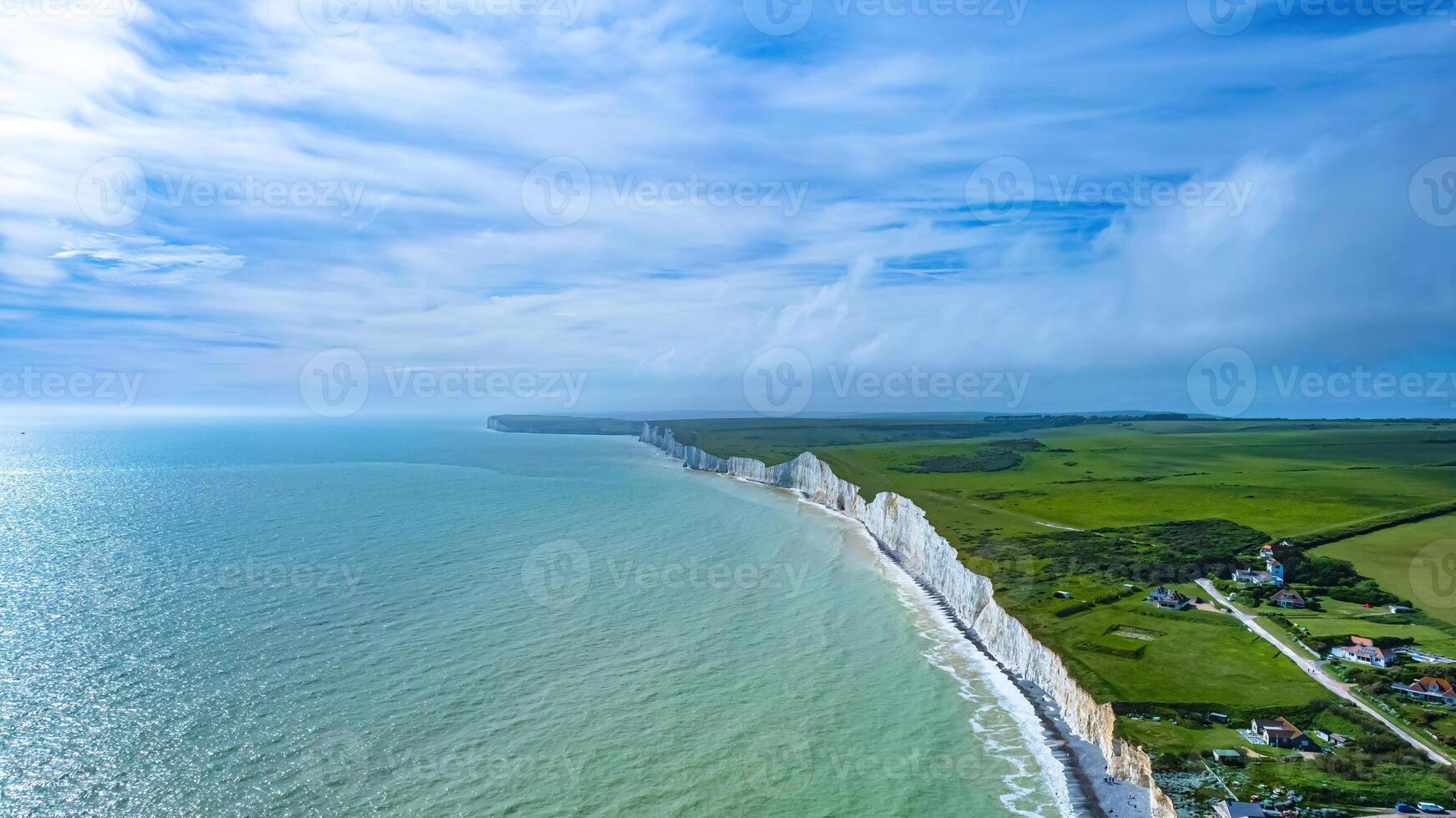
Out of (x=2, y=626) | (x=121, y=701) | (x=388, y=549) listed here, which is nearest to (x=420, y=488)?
(x=388, y=549)

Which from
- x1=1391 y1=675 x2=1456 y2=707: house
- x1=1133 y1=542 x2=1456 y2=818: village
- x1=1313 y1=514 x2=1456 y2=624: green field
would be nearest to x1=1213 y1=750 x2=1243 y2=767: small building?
x1=1133 y1=542 x2=1456 y2=818: village

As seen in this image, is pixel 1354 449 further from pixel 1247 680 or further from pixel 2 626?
pixel 2 626

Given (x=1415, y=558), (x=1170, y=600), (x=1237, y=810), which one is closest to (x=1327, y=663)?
(x=1170, y=600)

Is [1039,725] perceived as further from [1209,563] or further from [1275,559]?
[1275,559]

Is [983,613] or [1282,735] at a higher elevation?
[1282,735]

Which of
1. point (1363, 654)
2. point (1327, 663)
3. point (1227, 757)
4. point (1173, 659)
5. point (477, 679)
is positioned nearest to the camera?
point (1227, 757)

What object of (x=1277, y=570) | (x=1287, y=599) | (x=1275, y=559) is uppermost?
(x=1275, y=559)
